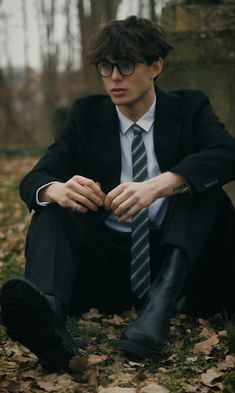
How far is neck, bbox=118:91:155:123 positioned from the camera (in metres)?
4.00

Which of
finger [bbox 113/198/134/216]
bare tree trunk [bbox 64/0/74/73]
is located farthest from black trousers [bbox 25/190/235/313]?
bare tree trunk [bbox 64/0/74/73]

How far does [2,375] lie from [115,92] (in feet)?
5.11

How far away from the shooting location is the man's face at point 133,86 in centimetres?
387

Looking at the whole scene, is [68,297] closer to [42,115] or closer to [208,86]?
[208,86]

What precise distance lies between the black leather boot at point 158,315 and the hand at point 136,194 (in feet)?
0.91

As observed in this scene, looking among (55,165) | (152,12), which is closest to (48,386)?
(55,165)

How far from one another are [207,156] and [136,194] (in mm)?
492

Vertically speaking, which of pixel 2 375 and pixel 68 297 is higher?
pixel 68 297

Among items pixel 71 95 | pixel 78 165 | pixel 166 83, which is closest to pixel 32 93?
pixel 71 95

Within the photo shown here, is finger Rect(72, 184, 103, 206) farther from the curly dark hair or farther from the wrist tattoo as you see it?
the curly dark hair

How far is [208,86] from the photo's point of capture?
614 cm

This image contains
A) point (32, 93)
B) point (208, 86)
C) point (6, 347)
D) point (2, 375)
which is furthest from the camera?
point (32, 93)

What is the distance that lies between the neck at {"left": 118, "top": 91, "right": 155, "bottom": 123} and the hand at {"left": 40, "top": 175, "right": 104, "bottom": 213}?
65 cm

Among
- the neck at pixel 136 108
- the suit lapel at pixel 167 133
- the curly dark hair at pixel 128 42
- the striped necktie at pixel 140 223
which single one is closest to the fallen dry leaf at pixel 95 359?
the striped necktie at pixel 140 223
